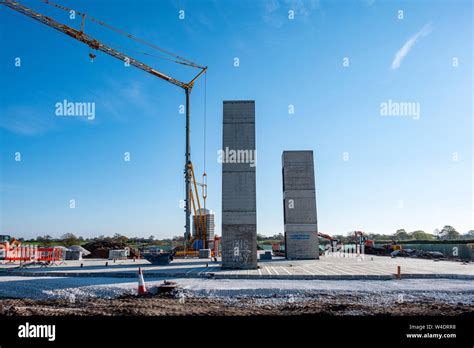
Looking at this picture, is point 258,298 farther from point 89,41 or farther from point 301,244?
point 89,41

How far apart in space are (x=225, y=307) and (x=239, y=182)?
11.9 metres

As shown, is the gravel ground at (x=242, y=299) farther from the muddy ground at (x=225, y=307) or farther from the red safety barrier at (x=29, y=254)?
the red safety barrier at (x=29, y=254)

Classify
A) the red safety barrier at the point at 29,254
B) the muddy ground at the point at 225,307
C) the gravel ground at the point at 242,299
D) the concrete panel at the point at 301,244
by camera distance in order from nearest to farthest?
the muddy ground at the point at 225,307 < the gravel ground at the point at 242,299 < the red safety barrier at the point at 29,254 < the concrete panel at the point at 301,244

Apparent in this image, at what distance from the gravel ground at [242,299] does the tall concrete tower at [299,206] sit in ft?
53.8

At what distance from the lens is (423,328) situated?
7.04m

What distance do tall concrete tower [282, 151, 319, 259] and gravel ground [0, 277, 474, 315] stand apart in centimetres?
1640

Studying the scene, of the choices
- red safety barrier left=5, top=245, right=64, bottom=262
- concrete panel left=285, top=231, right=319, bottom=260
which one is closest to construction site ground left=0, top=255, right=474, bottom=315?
red safety barrier left=5, top=245, right=64, bottom=262

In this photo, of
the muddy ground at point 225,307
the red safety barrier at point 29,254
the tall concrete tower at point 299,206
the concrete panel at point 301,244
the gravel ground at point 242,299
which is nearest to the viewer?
the muddy ground at point 225,307

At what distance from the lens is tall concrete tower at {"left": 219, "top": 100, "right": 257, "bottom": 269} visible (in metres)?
20.0

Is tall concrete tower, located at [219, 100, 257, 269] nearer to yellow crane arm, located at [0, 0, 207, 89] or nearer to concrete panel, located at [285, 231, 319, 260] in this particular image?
concrete panel, located at [285, 231, 319, 260]

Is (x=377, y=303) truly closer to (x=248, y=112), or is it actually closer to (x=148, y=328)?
(x=148, y=328)

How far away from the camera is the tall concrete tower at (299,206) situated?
3030 centimetres

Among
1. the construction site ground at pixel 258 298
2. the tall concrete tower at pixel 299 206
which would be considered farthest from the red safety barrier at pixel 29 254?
the tall concrete tower at pixel 299 206

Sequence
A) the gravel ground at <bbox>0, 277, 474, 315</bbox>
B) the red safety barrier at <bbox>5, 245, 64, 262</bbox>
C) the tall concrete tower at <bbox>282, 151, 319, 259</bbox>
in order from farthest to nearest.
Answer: the tall concrete tower at <bbox>282, 151, 319, 259</bbox> → the red safety barrier at <bbox>5, 245, 64, 262</bbox> → the gravel ground at <bbox>0, 277, 474, 315</bbox>
